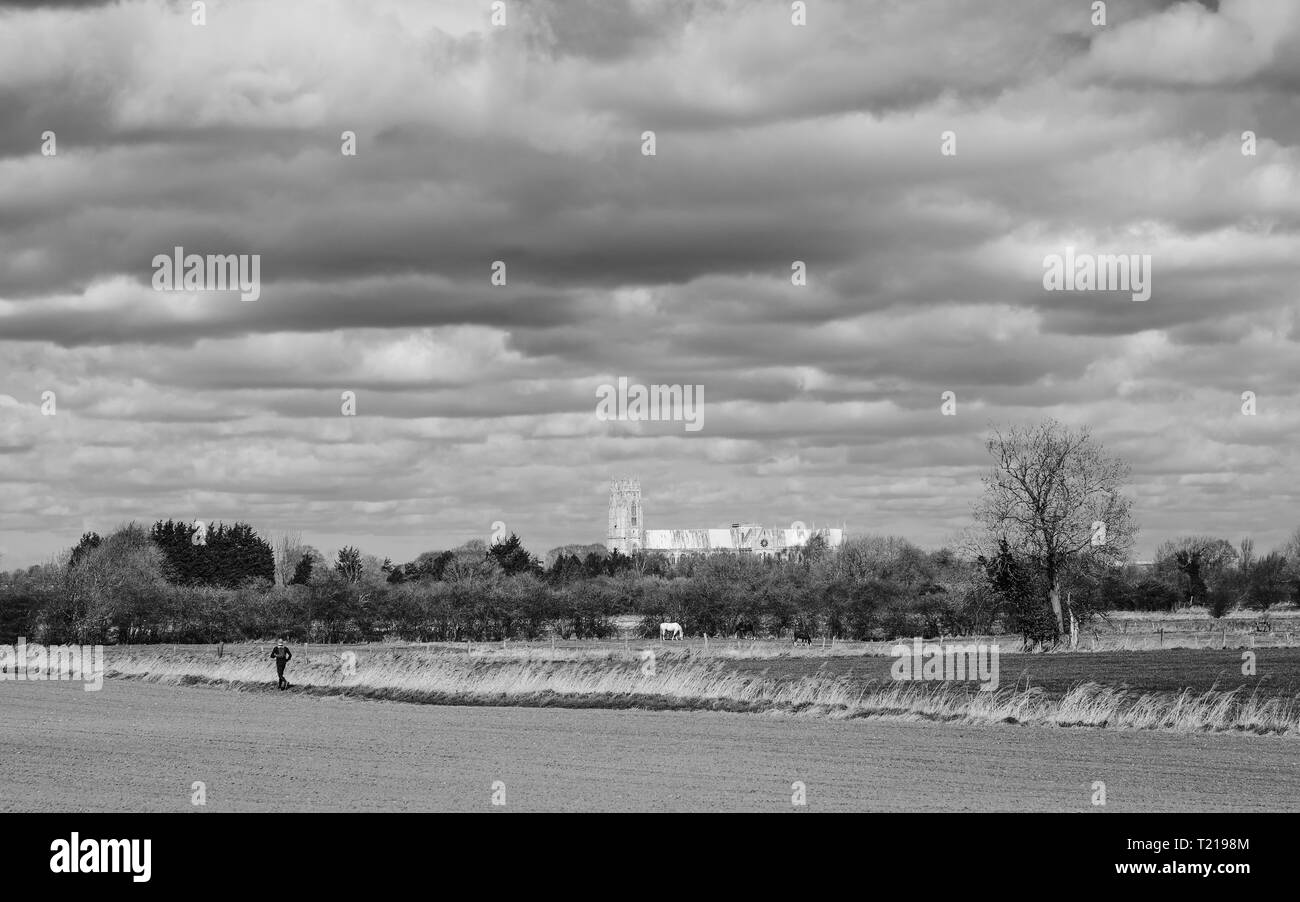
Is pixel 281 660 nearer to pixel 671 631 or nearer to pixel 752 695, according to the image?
pixel 752 695

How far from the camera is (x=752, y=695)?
37.8m

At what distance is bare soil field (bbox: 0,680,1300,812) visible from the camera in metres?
19.4

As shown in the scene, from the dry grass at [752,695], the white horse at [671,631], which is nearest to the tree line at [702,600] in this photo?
the white horse at [671,631]

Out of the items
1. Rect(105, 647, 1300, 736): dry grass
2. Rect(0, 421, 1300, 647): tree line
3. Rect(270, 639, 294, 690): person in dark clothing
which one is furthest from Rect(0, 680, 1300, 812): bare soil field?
Rect(0, 421, 1300, 647): tree line

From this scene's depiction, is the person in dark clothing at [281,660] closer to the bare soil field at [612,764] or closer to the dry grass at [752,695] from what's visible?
the dry grass at [752,695]

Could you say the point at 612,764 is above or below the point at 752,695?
above

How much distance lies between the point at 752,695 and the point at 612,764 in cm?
1413

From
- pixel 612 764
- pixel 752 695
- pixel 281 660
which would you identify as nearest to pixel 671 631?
pixel 281 660

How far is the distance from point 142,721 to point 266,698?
9.29m

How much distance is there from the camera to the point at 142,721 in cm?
3441

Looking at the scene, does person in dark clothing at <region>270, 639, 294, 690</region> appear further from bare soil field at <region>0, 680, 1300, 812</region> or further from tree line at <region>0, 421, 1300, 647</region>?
tree line at <region>0, 421, 1300, 647</region>

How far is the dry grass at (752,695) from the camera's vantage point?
100 feet
